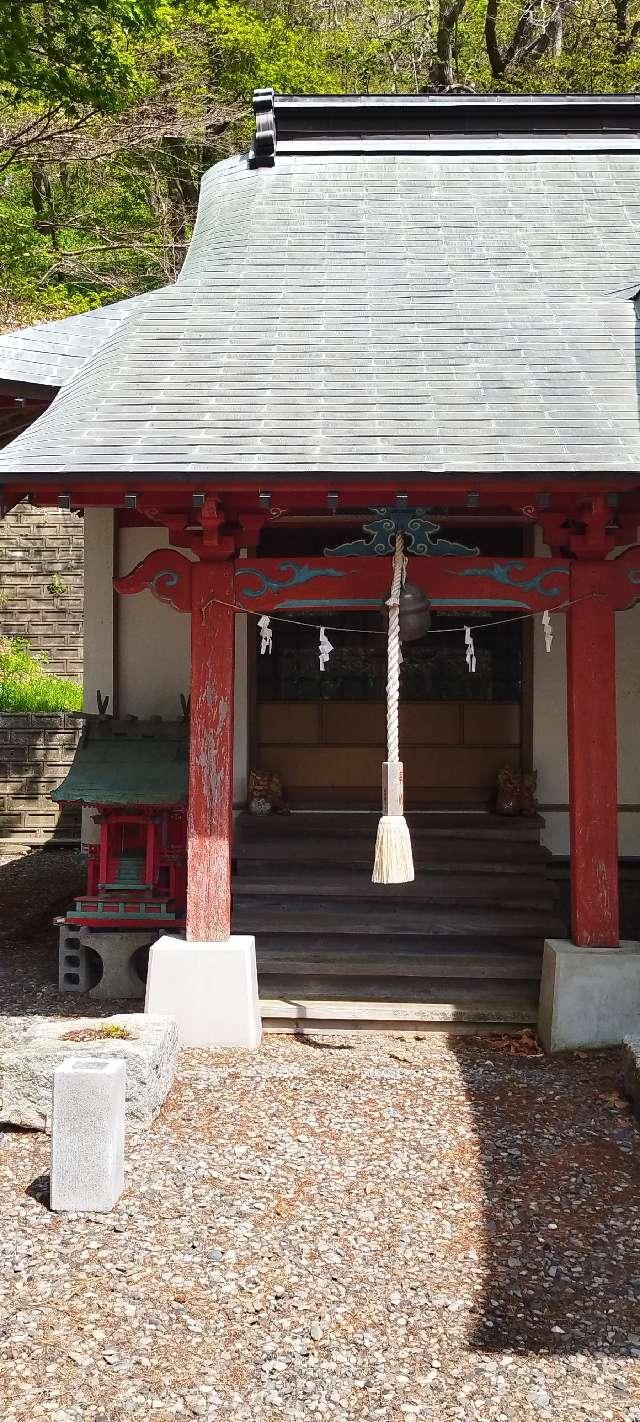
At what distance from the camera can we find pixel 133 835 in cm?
699

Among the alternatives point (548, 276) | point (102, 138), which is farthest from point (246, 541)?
point (102, 138)

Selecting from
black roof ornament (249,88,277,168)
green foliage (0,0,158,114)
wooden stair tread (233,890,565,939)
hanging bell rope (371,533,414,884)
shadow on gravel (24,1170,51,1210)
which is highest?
green foliage (0,0,158,114)

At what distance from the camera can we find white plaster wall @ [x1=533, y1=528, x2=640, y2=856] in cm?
760

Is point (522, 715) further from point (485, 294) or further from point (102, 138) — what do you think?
point (102, 138)

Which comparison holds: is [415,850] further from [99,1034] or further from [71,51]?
[71,51]

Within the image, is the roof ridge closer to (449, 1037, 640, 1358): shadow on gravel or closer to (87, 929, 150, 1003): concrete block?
(87, 929, 150, 1003): concrete block

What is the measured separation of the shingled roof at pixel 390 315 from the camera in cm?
521

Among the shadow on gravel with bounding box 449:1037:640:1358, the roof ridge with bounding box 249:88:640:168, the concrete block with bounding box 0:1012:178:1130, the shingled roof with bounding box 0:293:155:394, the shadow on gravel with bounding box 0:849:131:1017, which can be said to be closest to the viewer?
the shadow on gravel with bounding box 449:1037:640:1358

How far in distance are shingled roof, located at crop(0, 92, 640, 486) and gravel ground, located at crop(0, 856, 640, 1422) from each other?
10.0ft

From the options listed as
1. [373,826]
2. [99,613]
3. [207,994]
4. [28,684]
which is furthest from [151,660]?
[28,684]

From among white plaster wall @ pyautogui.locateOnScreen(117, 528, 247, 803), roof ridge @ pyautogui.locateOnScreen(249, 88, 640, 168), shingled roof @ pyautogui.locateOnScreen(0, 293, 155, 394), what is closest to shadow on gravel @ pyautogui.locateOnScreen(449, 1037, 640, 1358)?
white plaster wall @ pyautogui.locateOnScreen(117, 528, 247, 803)

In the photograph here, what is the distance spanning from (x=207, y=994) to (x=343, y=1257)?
2.19 m

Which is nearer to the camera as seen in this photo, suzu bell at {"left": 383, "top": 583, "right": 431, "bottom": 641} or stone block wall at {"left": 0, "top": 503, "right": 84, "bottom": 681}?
suzu bell at {"left": 383, "top": 583, "right": 431, "bottom": 641}

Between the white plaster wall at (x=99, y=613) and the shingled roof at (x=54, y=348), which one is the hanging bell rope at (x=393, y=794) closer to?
the shingled roof at (x=54, y=348)
